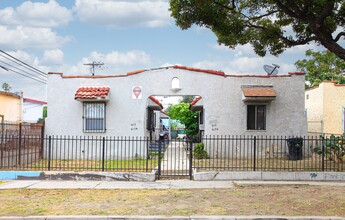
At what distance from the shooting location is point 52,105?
1947cm

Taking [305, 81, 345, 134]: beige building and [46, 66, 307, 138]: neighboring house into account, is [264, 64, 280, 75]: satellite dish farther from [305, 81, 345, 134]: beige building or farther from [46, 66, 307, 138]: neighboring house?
[305, 81, 345, 134]: beige building

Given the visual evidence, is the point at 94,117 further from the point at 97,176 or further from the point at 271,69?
the point at 271,69

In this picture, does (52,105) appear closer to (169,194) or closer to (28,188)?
(28,188)

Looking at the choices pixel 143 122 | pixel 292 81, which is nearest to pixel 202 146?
pixel 143 122

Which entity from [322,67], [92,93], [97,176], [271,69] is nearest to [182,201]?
[97,176]

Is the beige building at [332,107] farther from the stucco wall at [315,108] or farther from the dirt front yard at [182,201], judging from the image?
the dirt front yard at [182,201]

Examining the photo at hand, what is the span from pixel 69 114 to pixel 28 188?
7.59 meters

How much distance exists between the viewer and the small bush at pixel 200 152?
727 inches

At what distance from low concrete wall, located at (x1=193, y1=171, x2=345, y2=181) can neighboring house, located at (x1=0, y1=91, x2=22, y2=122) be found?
687 inches

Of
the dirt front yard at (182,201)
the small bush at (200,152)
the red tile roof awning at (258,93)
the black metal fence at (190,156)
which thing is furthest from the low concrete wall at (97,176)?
the red tile roof awning at (258,93)

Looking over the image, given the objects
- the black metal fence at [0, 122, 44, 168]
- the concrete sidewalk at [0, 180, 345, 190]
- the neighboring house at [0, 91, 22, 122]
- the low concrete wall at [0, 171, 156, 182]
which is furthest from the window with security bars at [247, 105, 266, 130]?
the neighboring house at [0, 91, 22, 122]

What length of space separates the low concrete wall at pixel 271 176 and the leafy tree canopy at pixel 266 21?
4.14 m

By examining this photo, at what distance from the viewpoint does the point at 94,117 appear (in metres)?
19.3

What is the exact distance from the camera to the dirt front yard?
920cm
